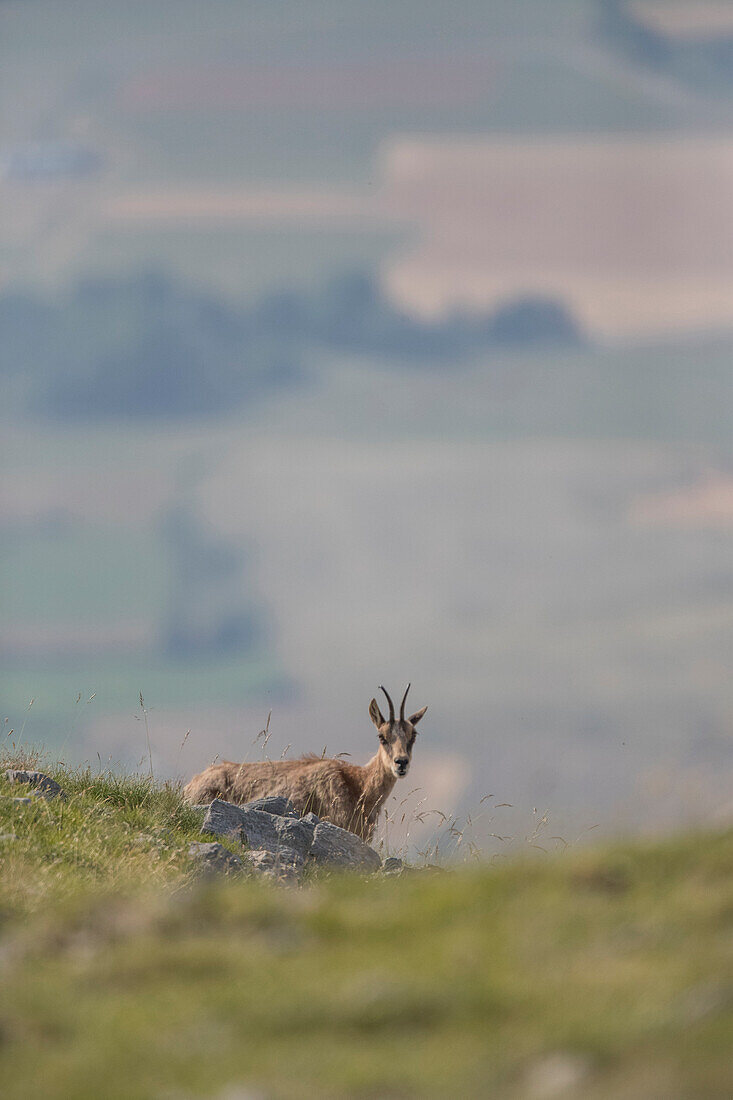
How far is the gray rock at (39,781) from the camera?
1529 cm

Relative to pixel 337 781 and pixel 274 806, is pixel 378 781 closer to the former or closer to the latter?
pixel 337 781

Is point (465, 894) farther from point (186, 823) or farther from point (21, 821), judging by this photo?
point (186, 823)

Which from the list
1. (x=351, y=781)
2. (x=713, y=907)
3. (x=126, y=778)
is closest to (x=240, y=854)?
(x=126, y=778)

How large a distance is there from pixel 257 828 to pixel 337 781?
15.4 ft

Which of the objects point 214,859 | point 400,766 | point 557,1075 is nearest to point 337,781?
point 400,766

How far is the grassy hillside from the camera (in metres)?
→ 4.91

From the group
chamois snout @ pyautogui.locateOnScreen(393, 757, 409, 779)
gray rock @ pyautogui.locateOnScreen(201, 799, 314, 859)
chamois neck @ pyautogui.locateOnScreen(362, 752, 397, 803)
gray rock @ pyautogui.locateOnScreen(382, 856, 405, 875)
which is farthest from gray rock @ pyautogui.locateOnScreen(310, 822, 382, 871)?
chamois neck @ pyautogui.locateOnScreen(362, 752, 397, 803)

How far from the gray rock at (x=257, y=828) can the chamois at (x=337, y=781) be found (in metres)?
3.95

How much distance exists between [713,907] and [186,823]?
1069cm

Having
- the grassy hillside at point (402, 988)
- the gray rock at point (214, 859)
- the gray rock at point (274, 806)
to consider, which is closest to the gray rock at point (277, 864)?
the gray rock at point (214, 859)

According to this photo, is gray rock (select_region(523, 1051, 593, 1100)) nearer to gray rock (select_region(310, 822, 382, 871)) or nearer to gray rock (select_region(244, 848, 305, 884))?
gray rock (select_region(244, 848, 305, 884))

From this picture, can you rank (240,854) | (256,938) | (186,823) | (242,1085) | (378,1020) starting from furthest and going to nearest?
1. (186,823)
2. (240,854)
3. (256,938)
4. (378,1020)
5. (242,1085)

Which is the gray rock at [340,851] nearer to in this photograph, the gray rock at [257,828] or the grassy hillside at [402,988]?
the gray rock at [257,828]

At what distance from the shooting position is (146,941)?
6738mm
